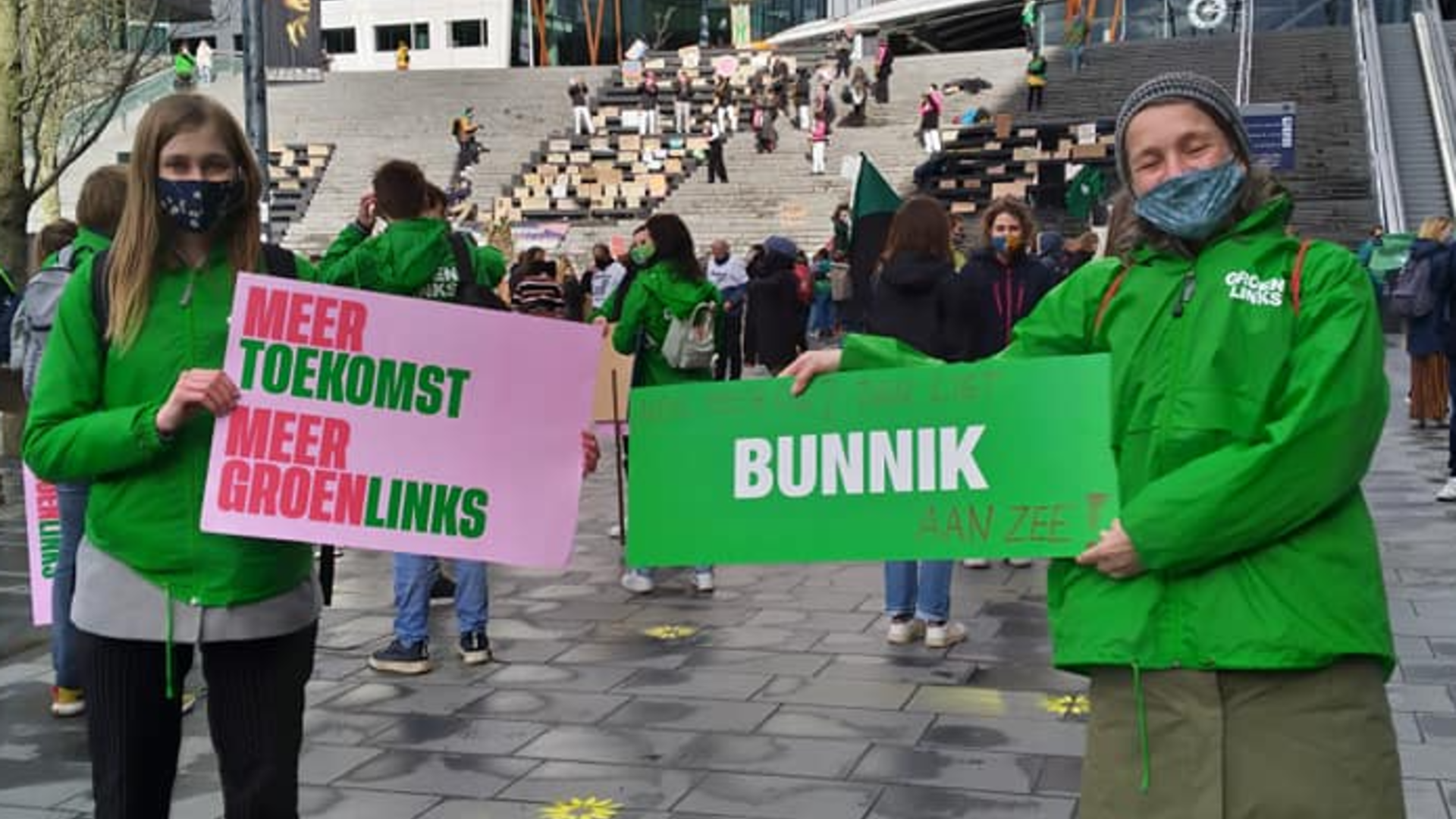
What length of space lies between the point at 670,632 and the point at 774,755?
194 cm

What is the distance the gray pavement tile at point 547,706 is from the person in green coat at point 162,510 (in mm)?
2597

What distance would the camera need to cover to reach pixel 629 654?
6.59 meters

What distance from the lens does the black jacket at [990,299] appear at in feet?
24.0

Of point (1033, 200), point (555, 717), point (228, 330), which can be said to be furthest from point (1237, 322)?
point (1033, 200)

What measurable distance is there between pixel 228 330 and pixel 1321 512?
2.00 m

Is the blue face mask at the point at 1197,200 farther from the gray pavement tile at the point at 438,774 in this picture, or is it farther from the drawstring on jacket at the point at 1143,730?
the gray pavement tile at the point at 438,774

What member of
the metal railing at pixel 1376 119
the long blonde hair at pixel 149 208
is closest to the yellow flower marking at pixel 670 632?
the long blonde hair at pixel 149 208

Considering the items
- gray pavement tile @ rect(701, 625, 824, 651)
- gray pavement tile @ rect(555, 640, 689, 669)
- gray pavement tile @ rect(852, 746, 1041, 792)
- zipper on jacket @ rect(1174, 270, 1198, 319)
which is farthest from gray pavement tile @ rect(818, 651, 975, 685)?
zipper on jacket @ rect(1174, 270, 1198, 319)

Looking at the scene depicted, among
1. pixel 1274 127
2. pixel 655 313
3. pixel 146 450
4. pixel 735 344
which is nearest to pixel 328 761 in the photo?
pixel 146 450

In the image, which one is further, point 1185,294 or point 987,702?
point 987,702

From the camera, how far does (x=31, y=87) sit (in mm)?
13484

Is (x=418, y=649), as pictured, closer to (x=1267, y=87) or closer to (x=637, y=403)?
(x=637, y=403)

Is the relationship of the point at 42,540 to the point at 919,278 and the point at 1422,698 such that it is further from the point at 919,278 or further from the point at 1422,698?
the point at 1422,698

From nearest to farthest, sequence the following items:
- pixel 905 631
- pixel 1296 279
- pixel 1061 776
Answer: pixel 1296 279 < pixel 1061 776 < pixel 905 631
